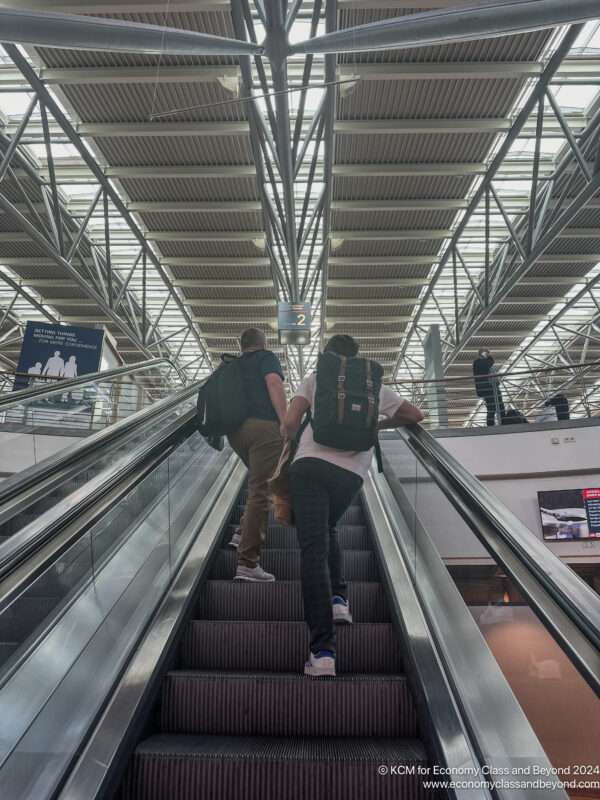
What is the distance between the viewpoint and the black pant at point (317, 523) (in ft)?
8.97

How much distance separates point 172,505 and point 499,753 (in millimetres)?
2351

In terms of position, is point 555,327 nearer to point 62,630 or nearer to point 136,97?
point 136,97

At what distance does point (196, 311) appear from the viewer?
19.3 m

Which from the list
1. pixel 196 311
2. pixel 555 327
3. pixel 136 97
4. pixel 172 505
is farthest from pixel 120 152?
pixel 555 327

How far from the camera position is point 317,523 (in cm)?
288

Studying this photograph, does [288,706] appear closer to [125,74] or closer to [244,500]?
[244,500]

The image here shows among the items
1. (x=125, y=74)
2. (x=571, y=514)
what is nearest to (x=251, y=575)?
(x=571, y=514)

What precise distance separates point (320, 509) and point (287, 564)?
130 centimetres

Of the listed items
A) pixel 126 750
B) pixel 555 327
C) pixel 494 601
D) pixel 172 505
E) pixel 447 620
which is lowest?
pixel 126 750

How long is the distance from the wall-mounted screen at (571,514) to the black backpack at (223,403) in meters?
7.34

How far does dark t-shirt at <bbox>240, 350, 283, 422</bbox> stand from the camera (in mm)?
3932

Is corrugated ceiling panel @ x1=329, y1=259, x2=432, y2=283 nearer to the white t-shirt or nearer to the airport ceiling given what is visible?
the airport ceiling

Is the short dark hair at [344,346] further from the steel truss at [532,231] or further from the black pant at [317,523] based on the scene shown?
the steel truss at [532,231]

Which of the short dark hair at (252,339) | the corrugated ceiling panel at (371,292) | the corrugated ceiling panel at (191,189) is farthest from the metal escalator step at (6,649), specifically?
the corrugated ceiling panel at (371,292)
